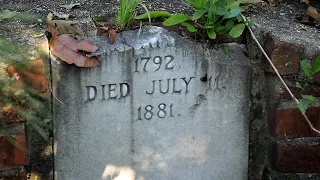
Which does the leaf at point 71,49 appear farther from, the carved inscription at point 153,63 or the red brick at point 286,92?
the red brick at point 286,92

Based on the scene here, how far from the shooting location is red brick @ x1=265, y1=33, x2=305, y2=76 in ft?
5.48

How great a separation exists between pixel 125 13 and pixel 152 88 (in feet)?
0.78

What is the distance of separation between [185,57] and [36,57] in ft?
1.45

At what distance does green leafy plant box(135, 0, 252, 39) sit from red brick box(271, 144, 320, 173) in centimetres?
39

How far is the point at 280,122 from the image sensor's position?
1732mm

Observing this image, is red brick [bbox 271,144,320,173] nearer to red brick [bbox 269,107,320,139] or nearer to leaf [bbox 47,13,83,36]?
red brick [bbox 269,107,320,139]

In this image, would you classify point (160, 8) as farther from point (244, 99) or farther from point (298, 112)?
point (298, 112)

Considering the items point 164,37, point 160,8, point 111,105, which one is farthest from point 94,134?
point 160,8

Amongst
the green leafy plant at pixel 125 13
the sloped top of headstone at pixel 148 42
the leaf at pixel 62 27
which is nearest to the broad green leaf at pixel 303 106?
the sloped top of headstone at pixel 148 42

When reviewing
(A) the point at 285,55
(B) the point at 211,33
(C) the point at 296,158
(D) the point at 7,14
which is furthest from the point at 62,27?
(C) the point at 296,158

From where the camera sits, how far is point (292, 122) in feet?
5.70

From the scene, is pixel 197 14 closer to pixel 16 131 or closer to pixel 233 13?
pixel 233 13

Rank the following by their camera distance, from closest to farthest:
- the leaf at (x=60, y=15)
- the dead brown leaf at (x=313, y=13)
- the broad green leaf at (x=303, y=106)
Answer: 1. the broad green leaf at (x=303, y=106)
2. the leaf at (x=60, y=15)
3. the dead brown leaf at (x=313, y=13)

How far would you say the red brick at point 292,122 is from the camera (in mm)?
1726
